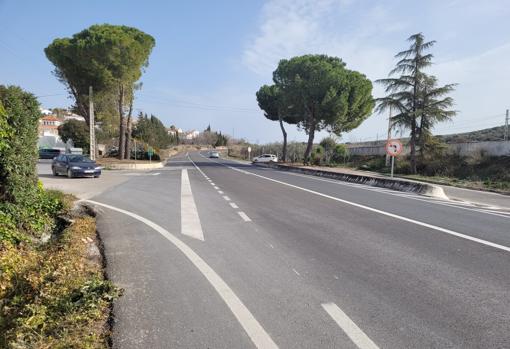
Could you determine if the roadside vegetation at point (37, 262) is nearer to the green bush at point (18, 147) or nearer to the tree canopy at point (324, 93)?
the green bush at point (18, 147)

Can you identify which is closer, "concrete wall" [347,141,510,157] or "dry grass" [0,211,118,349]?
"dry grass" [0,211,118,349]

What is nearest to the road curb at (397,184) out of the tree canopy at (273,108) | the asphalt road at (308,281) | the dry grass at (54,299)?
the asphalt road at (308,281)

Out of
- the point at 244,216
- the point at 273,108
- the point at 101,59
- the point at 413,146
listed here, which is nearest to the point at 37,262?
the point at 244,216

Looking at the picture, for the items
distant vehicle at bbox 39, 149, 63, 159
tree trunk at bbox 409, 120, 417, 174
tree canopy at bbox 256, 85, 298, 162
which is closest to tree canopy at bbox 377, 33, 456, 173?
tree trunk at bbox 409, 120, 417, 174

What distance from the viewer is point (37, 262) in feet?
17.5

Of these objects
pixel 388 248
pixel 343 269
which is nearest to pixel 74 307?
pixel 343 269

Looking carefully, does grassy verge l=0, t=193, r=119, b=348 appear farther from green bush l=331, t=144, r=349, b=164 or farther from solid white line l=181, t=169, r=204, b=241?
green bush l=331, t=144, r=349, b=164

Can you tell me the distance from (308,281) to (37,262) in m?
3.63

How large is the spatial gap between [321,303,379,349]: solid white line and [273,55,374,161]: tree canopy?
3853cm

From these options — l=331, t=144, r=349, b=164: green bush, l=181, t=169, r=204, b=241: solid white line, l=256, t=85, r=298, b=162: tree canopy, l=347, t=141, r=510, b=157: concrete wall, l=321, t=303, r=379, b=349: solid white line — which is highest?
l=256, t=85, r=298, b=162: tree canopy

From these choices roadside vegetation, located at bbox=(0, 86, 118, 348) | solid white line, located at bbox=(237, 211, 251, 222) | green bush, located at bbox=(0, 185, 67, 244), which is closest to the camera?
roadside vegetation, located at bbox=(0, 86, 118, 348)

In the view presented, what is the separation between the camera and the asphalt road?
345 cm

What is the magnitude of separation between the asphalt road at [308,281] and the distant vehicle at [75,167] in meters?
14.8

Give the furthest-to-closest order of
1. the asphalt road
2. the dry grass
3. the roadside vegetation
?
1. the asphalt road
2. the roadside vegetation
3. the dry grass
